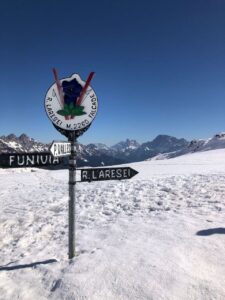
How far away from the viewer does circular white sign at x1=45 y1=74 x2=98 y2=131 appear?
5.79m

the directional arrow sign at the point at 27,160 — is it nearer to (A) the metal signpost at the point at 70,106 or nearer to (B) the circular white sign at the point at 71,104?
(A) the metal signpost at the point at 70,106

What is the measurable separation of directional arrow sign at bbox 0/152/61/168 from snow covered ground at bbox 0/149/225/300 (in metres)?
1.99

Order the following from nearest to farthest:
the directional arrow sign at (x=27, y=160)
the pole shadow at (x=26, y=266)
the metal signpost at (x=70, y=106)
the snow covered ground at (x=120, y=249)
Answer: the snow covered ground at (x=120, y=249) → the directional arrow sign at (x=27, y=160) → the metal signpost at (x=70, y=106) → the pole shadow at (x=26, y=266)

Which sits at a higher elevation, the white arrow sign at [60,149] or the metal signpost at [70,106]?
the metal signpost at [70,106]

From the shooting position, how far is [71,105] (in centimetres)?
581

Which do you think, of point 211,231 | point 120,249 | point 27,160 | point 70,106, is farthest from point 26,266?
point 211,231

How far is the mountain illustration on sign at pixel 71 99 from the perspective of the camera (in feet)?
19.0

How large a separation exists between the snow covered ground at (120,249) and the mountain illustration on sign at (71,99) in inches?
111

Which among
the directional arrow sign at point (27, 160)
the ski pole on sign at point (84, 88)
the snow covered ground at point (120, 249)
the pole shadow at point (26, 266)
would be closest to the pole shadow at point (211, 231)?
the snow covered ground at point (120, 249)

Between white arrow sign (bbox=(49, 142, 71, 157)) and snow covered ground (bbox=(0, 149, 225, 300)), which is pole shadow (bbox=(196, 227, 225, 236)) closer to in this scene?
snow covered ground (bbox=(0, 149, 225, 300))

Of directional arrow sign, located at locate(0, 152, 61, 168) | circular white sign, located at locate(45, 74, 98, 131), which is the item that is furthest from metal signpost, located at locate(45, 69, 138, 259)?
directional arrow sign, located at locate(0, 152, 61, 168)

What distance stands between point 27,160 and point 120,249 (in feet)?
9.03

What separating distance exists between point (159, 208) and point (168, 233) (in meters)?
3.12

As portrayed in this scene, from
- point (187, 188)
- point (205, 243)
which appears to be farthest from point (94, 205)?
point (205, 243)
